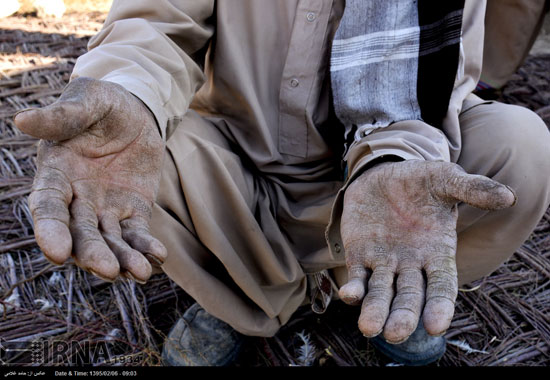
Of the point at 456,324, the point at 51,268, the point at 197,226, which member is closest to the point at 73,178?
the point at 197,226

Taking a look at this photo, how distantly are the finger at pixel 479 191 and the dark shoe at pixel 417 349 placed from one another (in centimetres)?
65

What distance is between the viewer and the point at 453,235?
1.12 m

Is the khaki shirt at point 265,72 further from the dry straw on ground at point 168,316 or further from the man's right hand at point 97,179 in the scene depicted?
the dry straw on ground at point 168,316

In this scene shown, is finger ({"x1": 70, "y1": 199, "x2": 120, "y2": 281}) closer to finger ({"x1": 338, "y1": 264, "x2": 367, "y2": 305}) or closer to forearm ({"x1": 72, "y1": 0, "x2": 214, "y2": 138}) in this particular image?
forearm ({"x1": 72, "y1": 0, "x2": 214, "y2": 138})

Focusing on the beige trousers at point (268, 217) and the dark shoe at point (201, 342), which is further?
the dark shoe at point (201, 342)

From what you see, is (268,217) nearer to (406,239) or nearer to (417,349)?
(406,239)

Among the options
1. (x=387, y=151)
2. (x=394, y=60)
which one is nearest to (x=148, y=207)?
(x=387, y=151)

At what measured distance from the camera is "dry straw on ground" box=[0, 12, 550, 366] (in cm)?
160

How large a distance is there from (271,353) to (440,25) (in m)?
1.07

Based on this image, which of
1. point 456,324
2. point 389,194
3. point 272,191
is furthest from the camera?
point 456,324

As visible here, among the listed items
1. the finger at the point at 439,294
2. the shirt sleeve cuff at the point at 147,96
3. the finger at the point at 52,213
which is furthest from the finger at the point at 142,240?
the finger at the point at 439,294

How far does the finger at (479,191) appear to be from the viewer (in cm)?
98

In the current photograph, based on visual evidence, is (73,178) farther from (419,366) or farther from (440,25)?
(419,366)

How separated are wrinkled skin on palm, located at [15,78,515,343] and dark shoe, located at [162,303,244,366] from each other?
586mm
